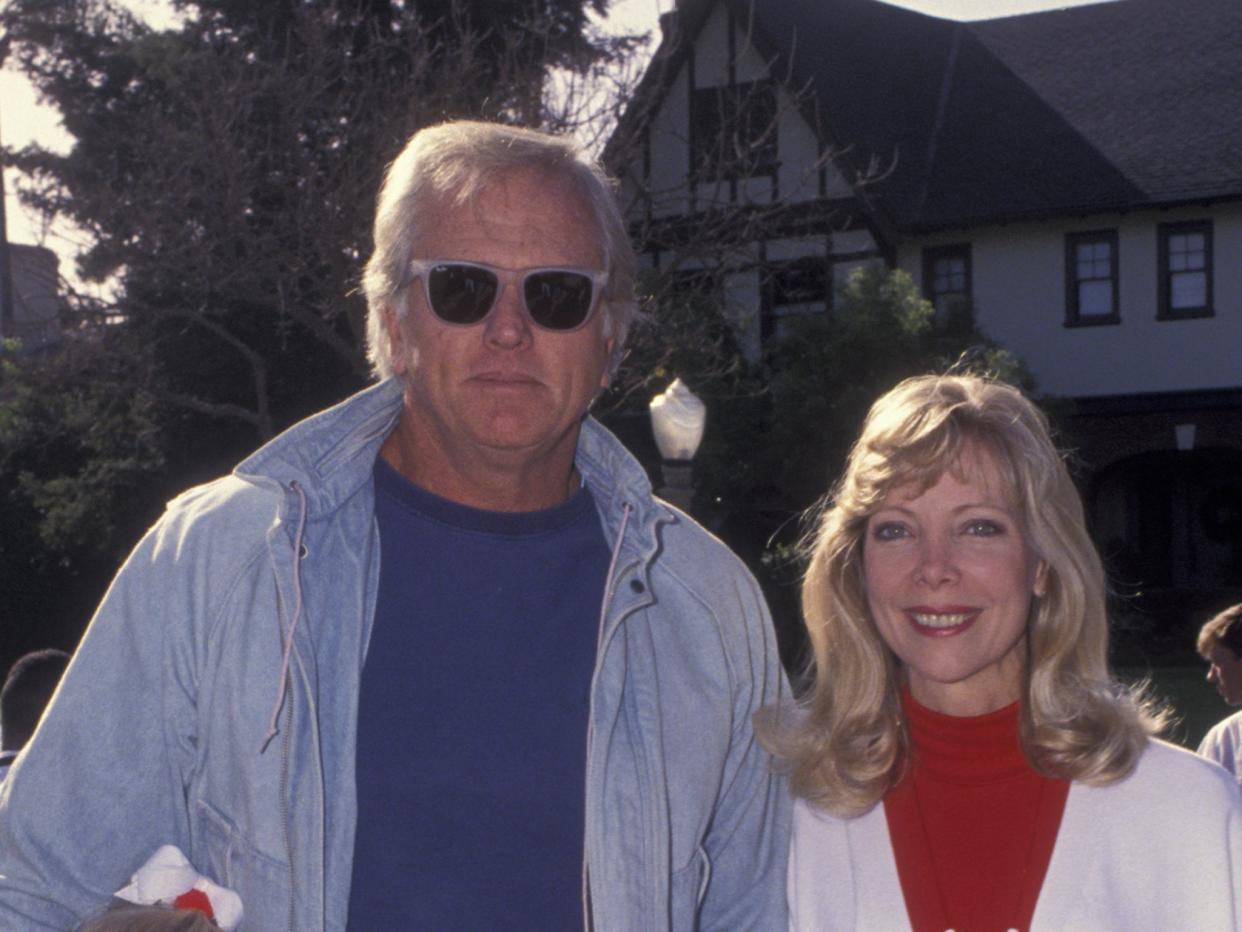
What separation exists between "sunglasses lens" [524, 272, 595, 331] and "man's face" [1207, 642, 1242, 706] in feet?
21.5

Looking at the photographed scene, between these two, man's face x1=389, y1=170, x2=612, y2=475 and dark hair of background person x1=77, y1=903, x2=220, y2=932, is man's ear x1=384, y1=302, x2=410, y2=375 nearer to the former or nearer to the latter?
man's face x1=389, y1=170, x2=612, y2=475

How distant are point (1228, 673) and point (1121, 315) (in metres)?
18.6

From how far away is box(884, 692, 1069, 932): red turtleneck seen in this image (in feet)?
9.98

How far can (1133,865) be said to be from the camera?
117 inches

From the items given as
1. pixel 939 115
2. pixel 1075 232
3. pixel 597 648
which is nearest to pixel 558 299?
pixel 597 648

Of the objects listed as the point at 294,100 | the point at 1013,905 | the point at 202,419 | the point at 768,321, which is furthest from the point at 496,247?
the point at 768,321

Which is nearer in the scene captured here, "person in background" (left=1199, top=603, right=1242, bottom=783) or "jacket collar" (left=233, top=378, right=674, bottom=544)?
"jacket collar" (left=233, top=378, right=674, bottom=544)

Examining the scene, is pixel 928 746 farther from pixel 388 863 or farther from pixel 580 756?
pixel 388 863

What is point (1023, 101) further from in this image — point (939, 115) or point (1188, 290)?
point (1188, 290)

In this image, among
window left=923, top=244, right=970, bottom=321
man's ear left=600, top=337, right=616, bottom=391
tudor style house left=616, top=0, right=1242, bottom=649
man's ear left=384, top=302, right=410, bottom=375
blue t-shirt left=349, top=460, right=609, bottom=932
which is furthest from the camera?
window left=923, top=244, right=970, bottom=321

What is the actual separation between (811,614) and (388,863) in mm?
1173

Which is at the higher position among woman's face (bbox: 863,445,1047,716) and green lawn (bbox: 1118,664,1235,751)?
woman's face (bbox: 863,445,1047,716)

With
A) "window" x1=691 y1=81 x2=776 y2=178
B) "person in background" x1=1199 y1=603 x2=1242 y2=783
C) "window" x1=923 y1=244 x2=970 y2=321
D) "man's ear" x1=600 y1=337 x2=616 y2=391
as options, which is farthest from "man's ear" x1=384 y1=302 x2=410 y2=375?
"window" x1=923 y1=244 x2=970 y2=321

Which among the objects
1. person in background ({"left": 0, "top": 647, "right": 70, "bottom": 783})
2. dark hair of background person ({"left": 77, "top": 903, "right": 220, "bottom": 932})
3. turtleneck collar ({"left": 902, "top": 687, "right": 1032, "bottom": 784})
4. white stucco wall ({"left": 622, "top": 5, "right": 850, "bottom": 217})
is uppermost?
white stucco wall ({"left": 622, "top": 5, "right": 850, "bottom": 217})
